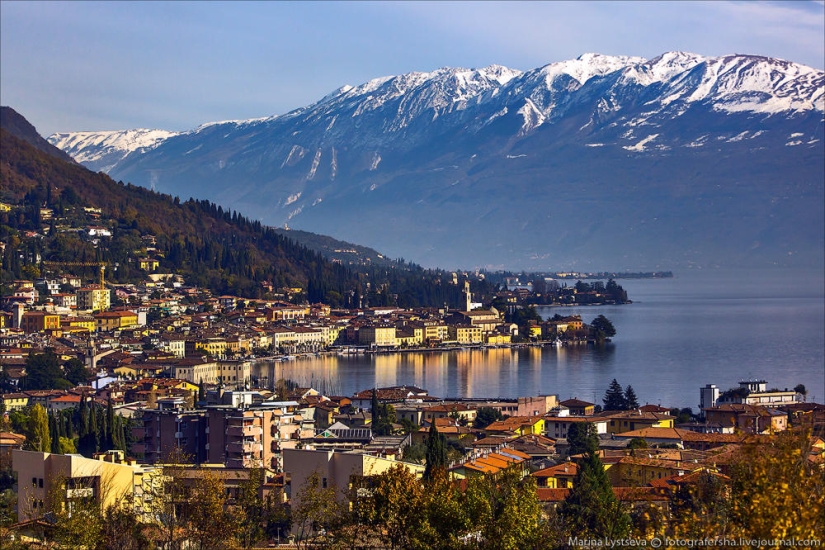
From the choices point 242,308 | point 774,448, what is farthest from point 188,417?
point 242,308

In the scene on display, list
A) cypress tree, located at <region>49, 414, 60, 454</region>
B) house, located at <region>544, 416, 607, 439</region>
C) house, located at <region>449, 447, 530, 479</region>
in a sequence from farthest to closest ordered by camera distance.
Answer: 1. house, located at <region>544, 416, 607, 439</region>
2. cypress tree, located at <region>49, 414, 60, 454</region>
3. house, located at <region>449, 447, 530, 479</region>

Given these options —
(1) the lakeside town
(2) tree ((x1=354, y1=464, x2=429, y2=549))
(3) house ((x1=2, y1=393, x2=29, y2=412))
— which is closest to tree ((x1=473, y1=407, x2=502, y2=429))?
(1) the lakeside town

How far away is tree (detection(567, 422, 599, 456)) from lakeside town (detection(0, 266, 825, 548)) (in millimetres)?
60

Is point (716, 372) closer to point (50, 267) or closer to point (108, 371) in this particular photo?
point (108, 371)

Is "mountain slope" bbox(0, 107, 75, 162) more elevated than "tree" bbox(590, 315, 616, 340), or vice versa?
"mountain slope" bbox(0, 107, 75, 162)

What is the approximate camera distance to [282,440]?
2436 cm

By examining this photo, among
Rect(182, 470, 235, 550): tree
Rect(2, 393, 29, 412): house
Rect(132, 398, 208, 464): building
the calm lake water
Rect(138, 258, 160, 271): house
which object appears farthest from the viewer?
Rect(138, 258, 160, 271): house

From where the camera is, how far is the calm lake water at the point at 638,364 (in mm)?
44625

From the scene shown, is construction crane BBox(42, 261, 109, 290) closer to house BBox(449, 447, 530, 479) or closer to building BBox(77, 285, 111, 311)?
building BBox(77, 285, 111, 311)

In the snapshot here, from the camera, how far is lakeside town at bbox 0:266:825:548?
1446 centimetres

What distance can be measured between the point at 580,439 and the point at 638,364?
28.2m

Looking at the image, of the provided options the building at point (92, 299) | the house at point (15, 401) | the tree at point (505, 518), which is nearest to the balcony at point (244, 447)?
the tree at point (505, 518)

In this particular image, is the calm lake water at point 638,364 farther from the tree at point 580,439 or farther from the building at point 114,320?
the tree at point 580,439

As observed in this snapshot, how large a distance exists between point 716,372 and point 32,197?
45446mm
